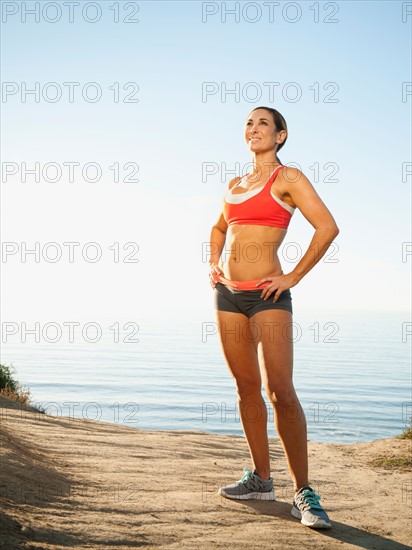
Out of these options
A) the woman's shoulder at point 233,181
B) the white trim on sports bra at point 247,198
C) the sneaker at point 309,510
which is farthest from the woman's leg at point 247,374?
the woman's shoulder at point 233,181

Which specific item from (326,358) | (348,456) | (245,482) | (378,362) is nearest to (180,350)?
(326,358)

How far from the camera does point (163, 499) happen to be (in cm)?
445

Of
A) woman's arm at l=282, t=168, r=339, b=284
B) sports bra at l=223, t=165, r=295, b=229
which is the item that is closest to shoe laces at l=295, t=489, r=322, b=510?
woman's arm at l=282, t=168, r=339, b=284

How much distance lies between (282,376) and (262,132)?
1.73 m

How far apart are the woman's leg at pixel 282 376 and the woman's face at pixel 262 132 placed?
1.22 meters

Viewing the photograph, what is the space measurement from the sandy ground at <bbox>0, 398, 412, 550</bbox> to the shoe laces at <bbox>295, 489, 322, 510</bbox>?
125mm

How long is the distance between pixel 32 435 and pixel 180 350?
40414 millimetres

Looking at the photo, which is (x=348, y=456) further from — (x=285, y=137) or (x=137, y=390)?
(x=137, y=390)

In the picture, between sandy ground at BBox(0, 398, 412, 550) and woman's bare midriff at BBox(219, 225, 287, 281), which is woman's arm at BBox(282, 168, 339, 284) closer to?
woman's bare midriff at BBox(219, 225, 287, 281)

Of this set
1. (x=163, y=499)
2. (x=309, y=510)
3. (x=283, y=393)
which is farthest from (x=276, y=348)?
(x=163, y=499)

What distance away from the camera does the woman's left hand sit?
4.18 metres

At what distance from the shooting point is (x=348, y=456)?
25.2 feet

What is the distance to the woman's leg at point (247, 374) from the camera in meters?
4.47

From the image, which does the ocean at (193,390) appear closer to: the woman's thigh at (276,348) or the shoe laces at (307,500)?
the woman's thigh at (276,348)
